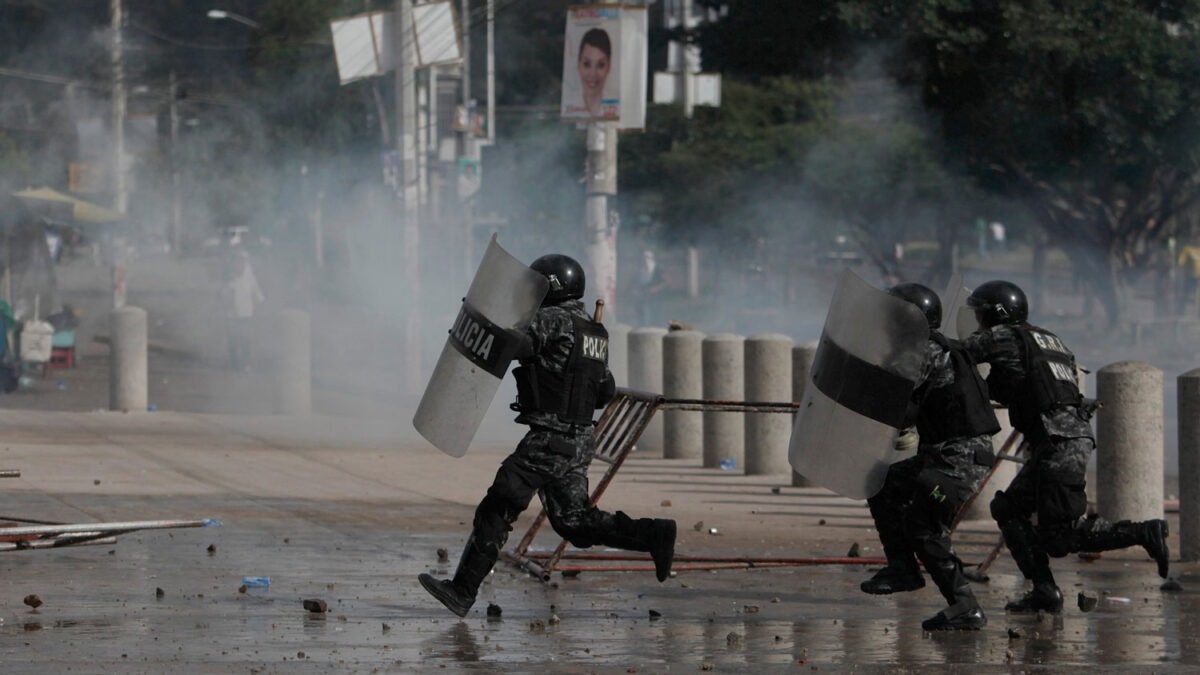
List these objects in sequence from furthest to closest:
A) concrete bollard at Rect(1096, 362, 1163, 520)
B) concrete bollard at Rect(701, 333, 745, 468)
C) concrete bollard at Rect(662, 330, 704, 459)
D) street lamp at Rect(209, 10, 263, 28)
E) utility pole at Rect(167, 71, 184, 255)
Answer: utility pole at Rect(167, 71, 184, 255) < street lamp at Rect(209, 10, 263, 28) < concrete bollard at Rect(662, 330, 704, 459) < concrete bollard at Rect(701, 333, 745, 468) < concrete bollard at Rect(1096, 362, 1163, 520)

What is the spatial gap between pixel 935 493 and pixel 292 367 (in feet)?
33.8

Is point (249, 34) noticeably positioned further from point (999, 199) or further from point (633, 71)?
point (633, 71)

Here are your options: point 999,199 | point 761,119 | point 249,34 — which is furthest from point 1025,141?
point 249,34

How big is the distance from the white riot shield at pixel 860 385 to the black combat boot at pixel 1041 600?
1055 mm

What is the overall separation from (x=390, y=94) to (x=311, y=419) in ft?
105

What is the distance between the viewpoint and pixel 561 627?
A: 671 cm

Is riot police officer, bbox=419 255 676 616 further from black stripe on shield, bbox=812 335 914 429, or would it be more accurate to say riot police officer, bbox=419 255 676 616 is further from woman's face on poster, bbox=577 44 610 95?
woman's face on poster, bbox=577 44 610 95

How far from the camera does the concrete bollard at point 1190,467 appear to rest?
8.65 metres

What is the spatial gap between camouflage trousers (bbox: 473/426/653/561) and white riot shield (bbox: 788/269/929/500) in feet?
2.59

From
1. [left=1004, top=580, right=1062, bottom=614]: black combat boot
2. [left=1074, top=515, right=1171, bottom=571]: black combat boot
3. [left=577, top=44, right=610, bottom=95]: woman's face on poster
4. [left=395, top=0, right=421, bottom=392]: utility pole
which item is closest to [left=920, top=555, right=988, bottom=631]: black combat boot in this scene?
→ [left=1004, top=580, right=1062, bottom=614]: black combat boot

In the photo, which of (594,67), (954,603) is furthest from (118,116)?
(954,603)

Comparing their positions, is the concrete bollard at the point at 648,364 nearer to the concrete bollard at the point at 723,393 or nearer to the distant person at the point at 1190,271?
the concrete bollard at the point at 723,393

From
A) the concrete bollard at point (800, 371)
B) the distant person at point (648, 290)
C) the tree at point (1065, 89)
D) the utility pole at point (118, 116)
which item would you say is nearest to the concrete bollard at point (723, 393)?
the concrete bollard at point (800, 371)

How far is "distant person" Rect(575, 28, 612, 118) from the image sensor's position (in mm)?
15203
